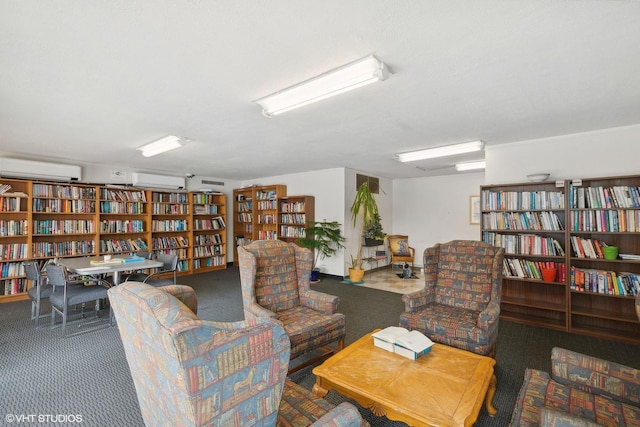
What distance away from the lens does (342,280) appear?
6141 millimetres

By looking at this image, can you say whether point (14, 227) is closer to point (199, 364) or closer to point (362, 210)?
point (199, 364)

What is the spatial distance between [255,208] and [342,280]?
9.65 ft

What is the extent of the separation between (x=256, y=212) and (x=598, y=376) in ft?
22.2

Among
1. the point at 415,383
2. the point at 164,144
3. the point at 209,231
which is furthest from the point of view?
the point at 209,231

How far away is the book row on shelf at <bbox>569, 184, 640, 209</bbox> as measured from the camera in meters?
3.23

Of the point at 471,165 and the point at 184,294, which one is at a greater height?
the point at 471,165

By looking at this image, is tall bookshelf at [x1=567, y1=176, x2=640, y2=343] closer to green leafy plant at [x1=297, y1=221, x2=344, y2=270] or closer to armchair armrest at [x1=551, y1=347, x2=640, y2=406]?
armchair armrest at [x1=551, y1=347, x2=640, y2=406]

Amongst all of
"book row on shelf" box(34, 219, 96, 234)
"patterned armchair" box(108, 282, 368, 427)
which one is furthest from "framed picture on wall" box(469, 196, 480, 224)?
"book row on shelf" box(34, 219, 96, 234)

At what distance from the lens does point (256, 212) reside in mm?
7531

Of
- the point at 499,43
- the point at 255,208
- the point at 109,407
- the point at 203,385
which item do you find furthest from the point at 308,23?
the point at 255,208

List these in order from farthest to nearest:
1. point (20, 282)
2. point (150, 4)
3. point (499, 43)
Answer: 1. point (20, 282)
2. point (499, 43)
3. point (150, 4)

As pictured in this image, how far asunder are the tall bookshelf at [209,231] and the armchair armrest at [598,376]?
22.7ft

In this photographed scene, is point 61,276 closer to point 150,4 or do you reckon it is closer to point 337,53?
point 150,4

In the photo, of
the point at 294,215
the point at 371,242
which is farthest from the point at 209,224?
the point at 371,242
